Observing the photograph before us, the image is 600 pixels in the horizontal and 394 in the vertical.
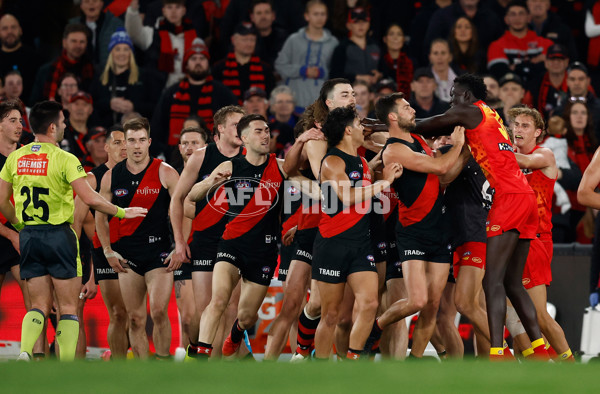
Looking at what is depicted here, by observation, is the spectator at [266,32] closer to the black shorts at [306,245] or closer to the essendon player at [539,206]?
the black shorts at [306,245]

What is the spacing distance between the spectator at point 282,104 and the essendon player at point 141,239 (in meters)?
3.62

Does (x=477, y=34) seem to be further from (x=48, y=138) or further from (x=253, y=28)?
(x=48, y=138)

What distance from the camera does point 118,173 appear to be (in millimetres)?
11328

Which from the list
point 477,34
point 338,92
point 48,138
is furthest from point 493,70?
point 48,138

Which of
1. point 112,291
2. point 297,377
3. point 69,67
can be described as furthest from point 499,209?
point 69,67

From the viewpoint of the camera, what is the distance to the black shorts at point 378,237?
10.5 meters

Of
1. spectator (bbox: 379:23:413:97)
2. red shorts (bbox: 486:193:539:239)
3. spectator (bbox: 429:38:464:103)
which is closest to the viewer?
red shorts (bbox: 486:193:539:239)

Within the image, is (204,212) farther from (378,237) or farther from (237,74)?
(237,74)

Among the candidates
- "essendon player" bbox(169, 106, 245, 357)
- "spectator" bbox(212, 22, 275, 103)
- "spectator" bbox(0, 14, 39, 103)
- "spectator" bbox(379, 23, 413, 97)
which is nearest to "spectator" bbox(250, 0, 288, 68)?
"spectator" bbox(212, 22, 275, 103)

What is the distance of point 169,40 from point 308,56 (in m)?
2.20

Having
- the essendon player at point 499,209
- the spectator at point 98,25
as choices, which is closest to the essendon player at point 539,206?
the essendon player at point 499,209

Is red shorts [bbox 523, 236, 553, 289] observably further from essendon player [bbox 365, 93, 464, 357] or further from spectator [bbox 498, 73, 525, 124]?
spectator [bbox 498, 73, 525, 124]

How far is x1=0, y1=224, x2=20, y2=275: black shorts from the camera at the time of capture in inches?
442

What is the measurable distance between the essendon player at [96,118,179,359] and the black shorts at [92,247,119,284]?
0.21 metres
